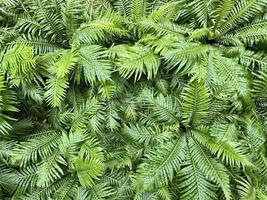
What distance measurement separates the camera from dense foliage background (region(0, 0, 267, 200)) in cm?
421

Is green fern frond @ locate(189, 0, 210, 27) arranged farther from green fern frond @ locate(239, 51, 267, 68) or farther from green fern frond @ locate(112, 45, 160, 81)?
green fern frond @ locate(112, 45, 160, 81)

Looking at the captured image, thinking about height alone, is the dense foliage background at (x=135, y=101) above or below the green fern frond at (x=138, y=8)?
below

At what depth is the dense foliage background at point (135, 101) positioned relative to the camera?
4.21 meters

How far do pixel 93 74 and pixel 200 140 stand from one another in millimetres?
1408

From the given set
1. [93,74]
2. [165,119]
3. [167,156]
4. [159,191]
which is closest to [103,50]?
[93,74]

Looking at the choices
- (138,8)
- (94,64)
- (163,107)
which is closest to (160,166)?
(163,107)

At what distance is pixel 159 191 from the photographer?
4.20 m

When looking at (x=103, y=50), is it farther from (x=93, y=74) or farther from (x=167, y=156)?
(x=167, y=156)

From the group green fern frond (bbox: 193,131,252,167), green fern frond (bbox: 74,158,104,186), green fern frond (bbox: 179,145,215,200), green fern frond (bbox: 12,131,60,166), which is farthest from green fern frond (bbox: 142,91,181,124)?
green fern frond (bbox: 12,131,60,166)

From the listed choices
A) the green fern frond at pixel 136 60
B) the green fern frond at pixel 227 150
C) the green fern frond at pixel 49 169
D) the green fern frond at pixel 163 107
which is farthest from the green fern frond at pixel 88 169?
the green fern frond at pixel 227 150

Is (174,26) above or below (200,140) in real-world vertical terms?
above

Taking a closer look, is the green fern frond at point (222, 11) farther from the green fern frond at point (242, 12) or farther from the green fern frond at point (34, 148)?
the green fern frond at point (34, 148)

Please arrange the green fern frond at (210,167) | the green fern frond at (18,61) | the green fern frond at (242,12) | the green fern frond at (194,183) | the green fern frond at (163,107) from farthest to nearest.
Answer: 1. the green fern frond at (242,12)
2. the green fern frond at (163,107)
3. the green fern frond at (18,61)
4. the green fern frond at (194,183)
5. the green fern frond at (210,167)

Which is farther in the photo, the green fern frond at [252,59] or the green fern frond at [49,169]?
the green fern frond at [252,59]
